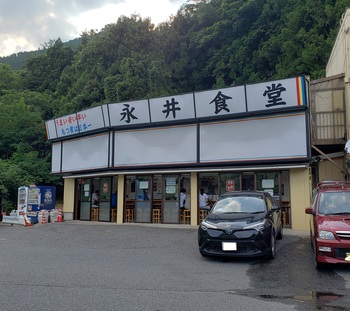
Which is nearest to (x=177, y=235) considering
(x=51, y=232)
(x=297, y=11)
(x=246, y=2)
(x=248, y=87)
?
(x=51, y=232)

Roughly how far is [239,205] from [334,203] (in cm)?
239

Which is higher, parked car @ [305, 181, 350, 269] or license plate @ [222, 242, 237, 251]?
parked car @ [305, 181, 350, 269]

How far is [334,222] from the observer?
Result: 7480 mm

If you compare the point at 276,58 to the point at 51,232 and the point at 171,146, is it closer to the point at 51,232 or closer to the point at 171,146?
the point at 171,146

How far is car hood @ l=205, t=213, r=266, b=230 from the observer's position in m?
8.41

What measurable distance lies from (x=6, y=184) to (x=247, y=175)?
15971 mm

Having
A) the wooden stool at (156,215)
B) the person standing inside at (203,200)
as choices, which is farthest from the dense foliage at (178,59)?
the person standing inside at (203,200)

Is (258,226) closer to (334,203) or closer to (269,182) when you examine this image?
(334,203)

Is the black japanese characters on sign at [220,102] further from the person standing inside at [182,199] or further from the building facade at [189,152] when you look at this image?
the person standing inside at [182,199]

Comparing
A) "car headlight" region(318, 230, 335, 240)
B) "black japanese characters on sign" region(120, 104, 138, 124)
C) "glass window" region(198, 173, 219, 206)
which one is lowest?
"car headlight" region(318, 230, 335, 240)

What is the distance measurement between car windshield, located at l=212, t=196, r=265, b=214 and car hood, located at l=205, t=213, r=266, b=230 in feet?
1.09

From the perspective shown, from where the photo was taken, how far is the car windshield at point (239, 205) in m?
9.41

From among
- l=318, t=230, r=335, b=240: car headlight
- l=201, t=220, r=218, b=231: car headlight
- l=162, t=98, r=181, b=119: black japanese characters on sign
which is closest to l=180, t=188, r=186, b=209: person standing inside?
l=162, t=98, r=181, b=119: black japanese characters on sign

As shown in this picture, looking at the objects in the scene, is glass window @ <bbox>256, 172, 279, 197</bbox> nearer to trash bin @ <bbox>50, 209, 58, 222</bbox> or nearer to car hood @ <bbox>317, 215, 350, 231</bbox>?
car hood @ <bbox>317, 215, 350, 231</bbox>
